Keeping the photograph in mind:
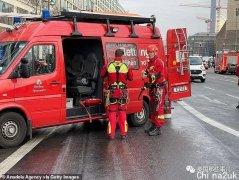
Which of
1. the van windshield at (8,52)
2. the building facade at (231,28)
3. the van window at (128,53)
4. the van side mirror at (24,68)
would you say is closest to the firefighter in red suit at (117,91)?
the van window at (128,53)

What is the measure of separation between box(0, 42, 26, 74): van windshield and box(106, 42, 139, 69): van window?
7.29 feet

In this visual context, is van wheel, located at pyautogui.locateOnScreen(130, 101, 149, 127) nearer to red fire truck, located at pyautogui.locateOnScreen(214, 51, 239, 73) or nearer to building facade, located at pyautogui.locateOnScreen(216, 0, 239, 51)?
red fire truck, located at pyautogui.locateOnScreen(214, 51, 239, 73)

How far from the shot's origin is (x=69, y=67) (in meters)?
10.4

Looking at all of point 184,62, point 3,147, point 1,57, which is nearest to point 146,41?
point 184,62

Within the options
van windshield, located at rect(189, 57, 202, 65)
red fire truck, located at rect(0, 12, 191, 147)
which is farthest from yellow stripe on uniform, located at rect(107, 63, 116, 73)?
van windshield, located at rect(189, 57, 202, 65)

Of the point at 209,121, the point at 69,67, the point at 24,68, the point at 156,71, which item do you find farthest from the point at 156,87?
the point at 24,68

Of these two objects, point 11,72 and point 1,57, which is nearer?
point 11,72

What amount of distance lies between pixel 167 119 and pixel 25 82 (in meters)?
4.75

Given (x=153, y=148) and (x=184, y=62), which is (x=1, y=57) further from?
(x=184, y=62)

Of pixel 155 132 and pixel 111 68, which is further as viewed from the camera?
pixel 155 132

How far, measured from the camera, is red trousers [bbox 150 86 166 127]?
31.0 feet

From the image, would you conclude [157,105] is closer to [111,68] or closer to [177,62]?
[111,68]

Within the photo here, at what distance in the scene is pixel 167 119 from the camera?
11.9 m

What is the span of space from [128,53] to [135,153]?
11.2 feet
